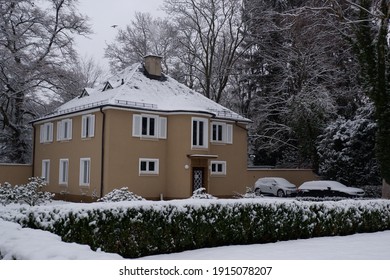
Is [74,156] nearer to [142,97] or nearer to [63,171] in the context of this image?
[63,171]

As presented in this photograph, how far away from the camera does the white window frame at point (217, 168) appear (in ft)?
96.4

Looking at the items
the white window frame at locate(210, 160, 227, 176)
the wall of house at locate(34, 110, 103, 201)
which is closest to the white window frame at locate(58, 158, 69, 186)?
the wall of house at locate(34, 110, 103, 201)

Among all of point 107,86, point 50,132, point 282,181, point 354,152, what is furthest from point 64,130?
point 354,152

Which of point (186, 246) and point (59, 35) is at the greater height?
point (59, 35)

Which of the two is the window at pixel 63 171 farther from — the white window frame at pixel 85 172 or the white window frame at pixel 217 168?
the white window frame at pixel 217 168

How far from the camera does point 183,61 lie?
44.8 meters

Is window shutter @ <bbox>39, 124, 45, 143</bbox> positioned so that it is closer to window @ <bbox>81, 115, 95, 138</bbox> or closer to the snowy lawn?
window @ <bbox>81, 115, 95, 138</bbox>

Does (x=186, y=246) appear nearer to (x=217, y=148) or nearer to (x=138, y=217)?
(x=138, y=217)

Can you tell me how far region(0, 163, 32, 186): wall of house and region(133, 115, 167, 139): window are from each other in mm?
11472

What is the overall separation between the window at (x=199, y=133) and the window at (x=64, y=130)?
821 centimetres

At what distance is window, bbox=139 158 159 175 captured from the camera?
26.5 meters

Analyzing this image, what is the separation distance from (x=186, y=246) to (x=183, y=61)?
34554 millimetres

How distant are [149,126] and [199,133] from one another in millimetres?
3017

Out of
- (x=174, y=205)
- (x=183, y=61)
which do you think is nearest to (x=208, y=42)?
(x=183, y=61)
